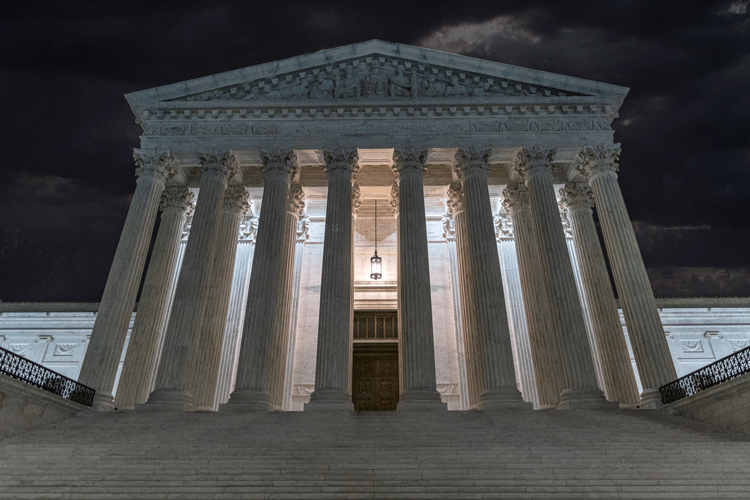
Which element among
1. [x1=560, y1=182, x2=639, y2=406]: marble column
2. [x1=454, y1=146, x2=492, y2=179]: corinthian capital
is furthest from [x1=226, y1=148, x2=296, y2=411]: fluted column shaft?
[x1=560, y1=182, x2=639, y2=406]: marble column

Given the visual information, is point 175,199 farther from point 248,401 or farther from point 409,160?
point 248,401

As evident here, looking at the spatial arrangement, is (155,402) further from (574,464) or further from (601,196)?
(601,196)

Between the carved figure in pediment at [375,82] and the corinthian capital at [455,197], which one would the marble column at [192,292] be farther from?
the corinthian capital at [455,197]

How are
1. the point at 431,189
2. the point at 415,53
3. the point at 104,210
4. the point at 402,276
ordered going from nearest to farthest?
the point at 402,276, the point at 415,53, the point at 431,189, the point at 104,210

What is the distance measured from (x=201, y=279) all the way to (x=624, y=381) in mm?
19242

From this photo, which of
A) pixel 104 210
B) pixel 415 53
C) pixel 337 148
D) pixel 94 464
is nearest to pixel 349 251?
pixel 337 148

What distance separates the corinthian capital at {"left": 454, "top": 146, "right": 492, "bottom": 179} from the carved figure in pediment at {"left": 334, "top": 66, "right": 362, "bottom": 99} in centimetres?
625

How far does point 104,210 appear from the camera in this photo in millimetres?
49219

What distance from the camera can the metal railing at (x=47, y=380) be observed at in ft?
56.2

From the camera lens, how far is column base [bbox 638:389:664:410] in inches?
733

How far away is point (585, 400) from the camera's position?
1902 cm

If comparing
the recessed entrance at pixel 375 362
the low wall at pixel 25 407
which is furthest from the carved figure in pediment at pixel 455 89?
the low wall at pixel 25 407

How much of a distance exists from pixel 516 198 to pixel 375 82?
969 centimetres

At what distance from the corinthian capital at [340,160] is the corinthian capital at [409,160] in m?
2.00
